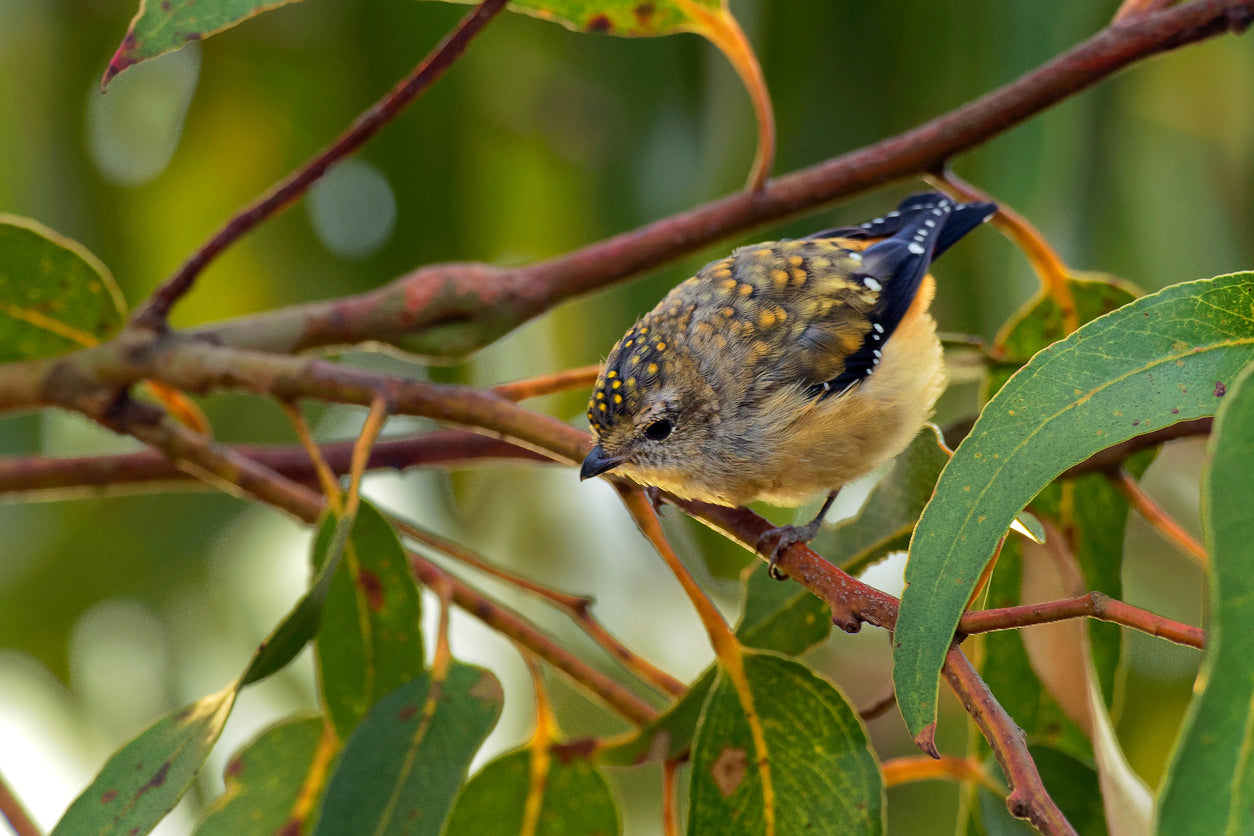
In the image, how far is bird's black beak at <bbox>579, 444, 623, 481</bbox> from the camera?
1.12 metres

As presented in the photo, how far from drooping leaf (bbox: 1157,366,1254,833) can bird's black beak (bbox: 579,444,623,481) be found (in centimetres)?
58

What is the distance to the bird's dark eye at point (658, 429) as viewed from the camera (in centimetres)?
139

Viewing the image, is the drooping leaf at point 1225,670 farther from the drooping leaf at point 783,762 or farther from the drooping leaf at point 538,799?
the drooping leaf at point 538,799

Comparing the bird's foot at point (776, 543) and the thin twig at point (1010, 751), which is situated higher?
the bird's foot at point (776, 543)

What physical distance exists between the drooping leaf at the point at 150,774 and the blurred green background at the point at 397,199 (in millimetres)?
1175

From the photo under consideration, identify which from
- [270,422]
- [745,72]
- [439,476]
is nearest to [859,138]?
[745,72]

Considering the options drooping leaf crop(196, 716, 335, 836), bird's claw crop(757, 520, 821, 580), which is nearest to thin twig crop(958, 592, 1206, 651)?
bird's claw crop(757, 520, 821, 580)

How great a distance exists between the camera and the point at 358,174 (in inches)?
88.7

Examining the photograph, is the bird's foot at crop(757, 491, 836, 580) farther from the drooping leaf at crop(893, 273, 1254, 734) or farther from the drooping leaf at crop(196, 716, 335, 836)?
the drooping leaf at crop(196, 716, 335, 836)

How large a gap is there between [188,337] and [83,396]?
15 centimetres

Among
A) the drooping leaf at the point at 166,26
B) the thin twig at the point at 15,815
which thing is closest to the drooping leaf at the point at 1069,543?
the drooping leaf at the point at 166,26

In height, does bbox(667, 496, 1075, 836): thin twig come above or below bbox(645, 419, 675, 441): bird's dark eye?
below

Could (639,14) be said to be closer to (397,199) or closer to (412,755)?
(412,755)

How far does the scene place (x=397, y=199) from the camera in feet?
7.36
